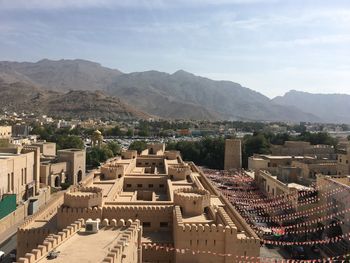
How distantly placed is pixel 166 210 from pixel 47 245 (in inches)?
380

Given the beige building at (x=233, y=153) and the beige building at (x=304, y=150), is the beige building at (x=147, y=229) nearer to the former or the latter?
the beige building at (x=233, y=153)

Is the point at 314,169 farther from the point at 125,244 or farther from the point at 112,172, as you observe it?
the point at 125,244

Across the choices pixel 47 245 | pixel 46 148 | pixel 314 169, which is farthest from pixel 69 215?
pixel 46 148

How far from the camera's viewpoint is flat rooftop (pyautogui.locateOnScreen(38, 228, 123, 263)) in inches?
493

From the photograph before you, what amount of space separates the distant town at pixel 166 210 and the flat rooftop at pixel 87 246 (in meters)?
0.03

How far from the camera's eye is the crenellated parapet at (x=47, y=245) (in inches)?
466

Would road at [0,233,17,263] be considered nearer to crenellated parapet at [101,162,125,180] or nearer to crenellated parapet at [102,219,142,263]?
crenellated parapet at [101,162,125,180]

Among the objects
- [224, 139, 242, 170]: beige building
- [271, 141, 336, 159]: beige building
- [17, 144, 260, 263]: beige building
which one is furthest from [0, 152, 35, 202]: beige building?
[271, 141, 336, 159]: beige building

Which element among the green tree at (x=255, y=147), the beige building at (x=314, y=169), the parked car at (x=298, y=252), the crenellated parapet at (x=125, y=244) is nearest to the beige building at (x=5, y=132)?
the green tree at (x=255, y=147)

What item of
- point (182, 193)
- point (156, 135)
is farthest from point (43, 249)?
point (156, 135)

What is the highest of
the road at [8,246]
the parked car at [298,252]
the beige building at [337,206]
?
the beige building at [337,206]

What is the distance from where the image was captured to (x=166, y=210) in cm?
2200

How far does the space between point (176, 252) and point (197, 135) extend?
362ft

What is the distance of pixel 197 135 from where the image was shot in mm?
128500
